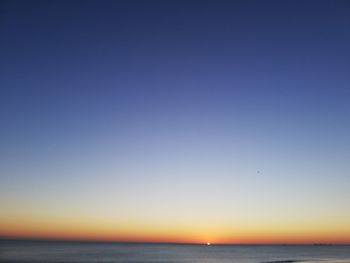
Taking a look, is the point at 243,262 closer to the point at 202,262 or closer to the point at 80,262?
the point at 202,262

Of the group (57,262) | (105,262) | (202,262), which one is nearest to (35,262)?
(57,262)

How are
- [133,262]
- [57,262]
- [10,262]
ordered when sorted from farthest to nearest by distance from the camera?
[133,262]
[57,262]
[10,262]

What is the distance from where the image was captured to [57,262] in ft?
307

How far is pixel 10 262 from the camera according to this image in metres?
86.7

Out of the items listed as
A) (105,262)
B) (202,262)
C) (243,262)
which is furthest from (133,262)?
Result: (243,262)

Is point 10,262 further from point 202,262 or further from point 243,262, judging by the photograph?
point 243,262

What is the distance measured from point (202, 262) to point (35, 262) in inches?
1696

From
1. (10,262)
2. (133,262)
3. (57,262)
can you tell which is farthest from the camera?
(133,262)

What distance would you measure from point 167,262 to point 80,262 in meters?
23.3

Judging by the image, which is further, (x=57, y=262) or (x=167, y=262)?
(x=167, y=262)

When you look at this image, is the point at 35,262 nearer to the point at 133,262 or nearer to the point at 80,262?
the point at 80,262

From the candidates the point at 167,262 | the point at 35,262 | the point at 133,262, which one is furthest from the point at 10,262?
the point at 167,262

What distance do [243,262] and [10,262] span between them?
188ft

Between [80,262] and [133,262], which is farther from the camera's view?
[133,262]
